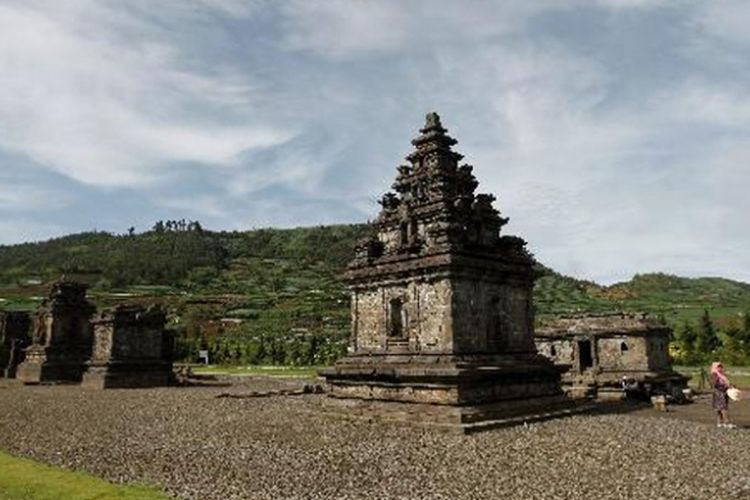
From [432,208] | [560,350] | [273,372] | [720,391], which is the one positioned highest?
[432,208]

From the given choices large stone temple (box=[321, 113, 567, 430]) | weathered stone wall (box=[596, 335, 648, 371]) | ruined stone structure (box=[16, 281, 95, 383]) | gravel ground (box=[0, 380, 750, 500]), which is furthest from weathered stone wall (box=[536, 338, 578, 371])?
ruined stone structure (box=[16, 281, 95, 383])

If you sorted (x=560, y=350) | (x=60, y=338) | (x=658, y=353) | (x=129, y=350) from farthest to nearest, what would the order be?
(x=60, y=338) < (x=129, y=350) < (x=560, y=350) < (x=658, y=353)

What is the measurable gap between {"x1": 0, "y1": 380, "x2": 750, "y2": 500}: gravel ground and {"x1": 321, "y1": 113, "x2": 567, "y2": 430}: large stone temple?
1.37 metres

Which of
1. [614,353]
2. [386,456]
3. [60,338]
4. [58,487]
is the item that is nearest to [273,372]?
[60,338]

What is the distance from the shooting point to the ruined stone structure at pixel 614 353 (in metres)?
29.9

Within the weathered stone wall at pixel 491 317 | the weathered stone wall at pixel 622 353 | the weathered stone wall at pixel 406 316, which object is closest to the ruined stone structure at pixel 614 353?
the weathered stone wall at pixel 622 353

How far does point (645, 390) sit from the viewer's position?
26234 millimetres

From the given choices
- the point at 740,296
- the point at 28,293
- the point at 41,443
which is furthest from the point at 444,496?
Answer: the point at 740,296

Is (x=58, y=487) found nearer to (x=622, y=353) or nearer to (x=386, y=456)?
(x=386, y=456)

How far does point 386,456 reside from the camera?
487 inches

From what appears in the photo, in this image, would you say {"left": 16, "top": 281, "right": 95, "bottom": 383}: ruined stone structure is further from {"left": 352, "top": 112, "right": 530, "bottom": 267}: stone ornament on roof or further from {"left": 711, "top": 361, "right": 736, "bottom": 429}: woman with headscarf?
{"left": 711, "top": 361, "right": 736, "bottom": 429}: woman with headscarf

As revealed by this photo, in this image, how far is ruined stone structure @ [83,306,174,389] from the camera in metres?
36.1

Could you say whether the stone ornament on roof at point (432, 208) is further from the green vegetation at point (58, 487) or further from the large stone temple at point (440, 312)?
the green vegetation at point (58, 487)

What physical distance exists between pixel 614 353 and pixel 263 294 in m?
110
